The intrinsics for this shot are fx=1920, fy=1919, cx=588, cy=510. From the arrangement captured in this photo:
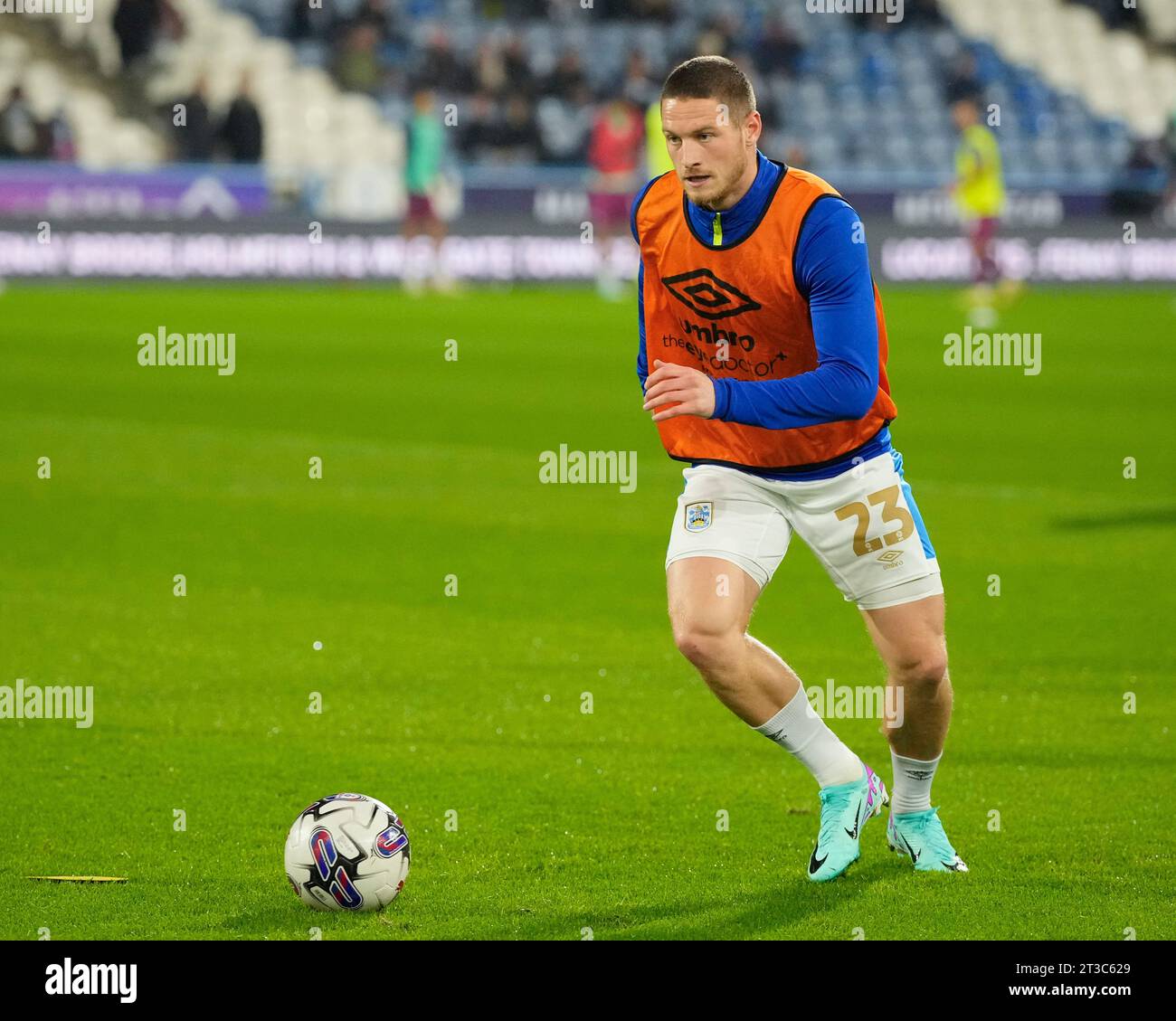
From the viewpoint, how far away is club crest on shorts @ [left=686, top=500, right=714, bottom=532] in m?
5.32

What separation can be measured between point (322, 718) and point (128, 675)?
41.9 inches

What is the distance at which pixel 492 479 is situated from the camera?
1278cm

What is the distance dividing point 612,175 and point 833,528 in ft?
75.3

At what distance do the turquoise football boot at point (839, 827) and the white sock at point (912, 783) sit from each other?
0.30 ft

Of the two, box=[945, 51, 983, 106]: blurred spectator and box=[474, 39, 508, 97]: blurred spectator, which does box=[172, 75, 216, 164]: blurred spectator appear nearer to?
box=[474, 39, 508, 97]: blurred spectator

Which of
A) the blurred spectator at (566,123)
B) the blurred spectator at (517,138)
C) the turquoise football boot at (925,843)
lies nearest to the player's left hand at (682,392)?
the turquoise football boot at (925,843)

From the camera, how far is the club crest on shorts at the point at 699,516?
17.4 feet

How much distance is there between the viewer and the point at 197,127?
27.8 m

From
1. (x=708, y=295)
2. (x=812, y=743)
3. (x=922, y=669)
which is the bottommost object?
(x=812, y=743)

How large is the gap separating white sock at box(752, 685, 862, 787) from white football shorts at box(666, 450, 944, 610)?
354mm

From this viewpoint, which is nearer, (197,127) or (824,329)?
(824,329)

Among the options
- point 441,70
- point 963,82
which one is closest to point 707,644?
point 441,70

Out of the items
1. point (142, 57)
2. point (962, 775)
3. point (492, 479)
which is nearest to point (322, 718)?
point (962, 775)

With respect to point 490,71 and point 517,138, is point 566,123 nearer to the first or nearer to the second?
point 490,71
